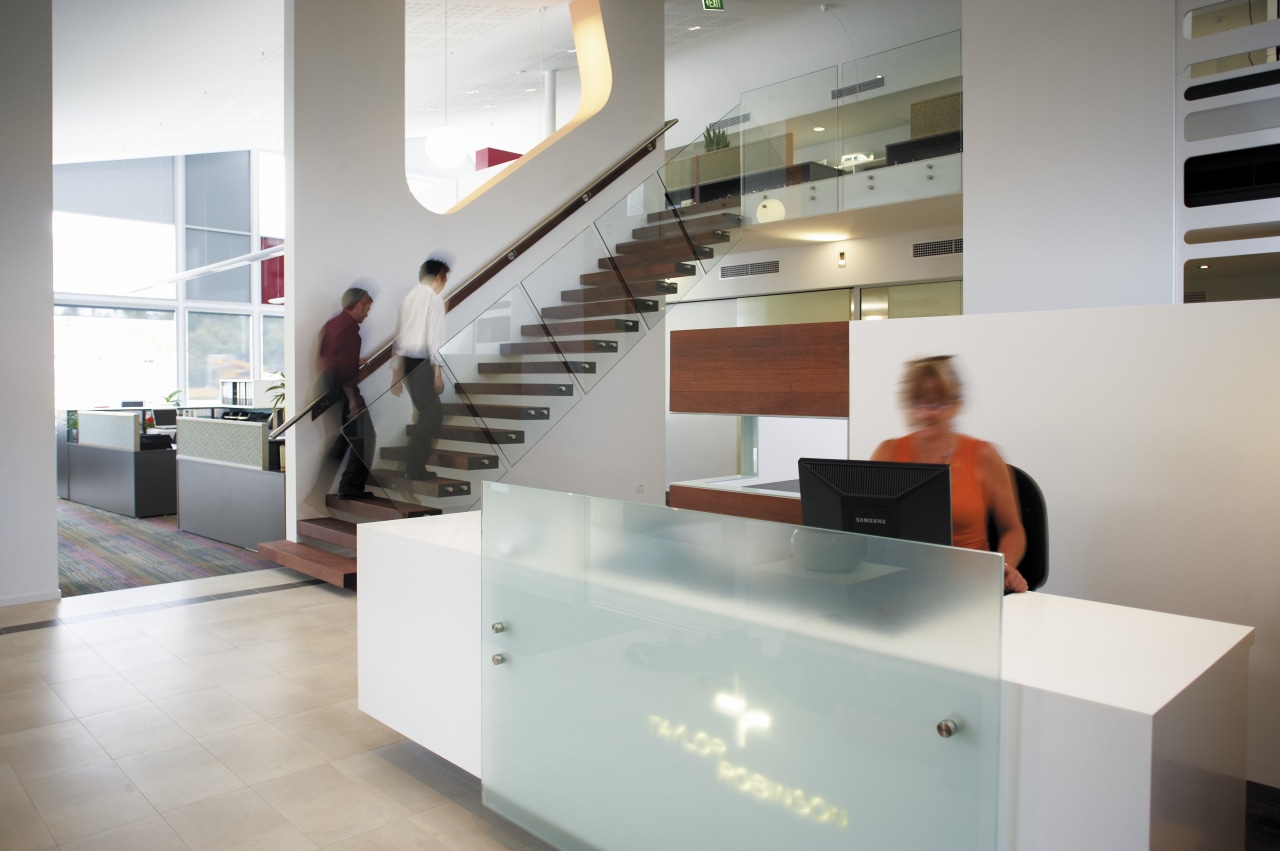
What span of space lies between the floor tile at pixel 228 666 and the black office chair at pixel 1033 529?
3424mm

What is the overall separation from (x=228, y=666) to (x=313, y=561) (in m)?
1.67

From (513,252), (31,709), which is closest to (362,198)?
(513,252)

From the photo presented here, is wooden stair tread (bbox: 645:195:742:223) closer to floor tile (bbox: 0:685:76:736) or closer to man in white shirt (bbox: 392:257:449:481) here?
man in white shirt (bbox: 392:257:449:481)

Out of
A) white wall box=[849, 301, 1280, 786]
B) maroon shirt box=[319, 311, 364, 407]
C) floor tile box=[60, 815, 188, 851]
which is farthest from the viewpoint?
maroon shirt box=[319, 311, 364, 407]

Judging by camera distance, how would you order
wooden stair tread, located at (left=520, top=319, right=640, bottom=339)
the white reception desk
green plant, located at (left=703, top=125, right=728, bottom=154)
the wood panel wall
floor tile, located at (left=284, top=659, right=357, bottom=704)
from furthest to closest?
green plant, located at (left=703, top=125, right=728, bottom=154)
wooden stair tread, located at (left=520, top=319, right=640, bottom=339)
the wood panel wall
floor tile, located at (left=284, top=659, right=357, bottom=704)
the white reception desk

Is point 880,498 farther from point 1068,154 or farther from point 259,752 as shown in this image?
point 1068,154

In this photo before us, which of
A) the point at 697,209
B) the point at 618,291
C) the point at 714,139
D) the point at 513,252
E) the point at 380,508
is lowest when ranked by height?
the point at 380,508

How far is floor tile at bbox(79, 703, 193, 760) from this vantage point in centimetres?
331

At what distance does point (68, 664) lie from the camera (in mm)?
4262

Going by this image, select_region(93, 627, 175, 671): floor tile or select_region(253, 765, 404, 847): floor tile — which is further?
select_region(93, 627, 175, 671): floor tile

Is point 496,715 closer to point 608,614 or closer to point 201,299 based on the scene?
point 608,614

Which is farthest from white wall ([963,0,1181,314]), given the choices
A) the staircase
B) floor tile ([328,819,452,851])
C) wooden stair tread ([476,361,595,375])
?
floor tile ([328,819,452,851])

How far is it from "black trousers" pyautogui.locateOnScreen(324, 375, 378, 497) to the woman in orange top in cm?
419

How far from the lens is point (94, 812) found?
279 centimetres
